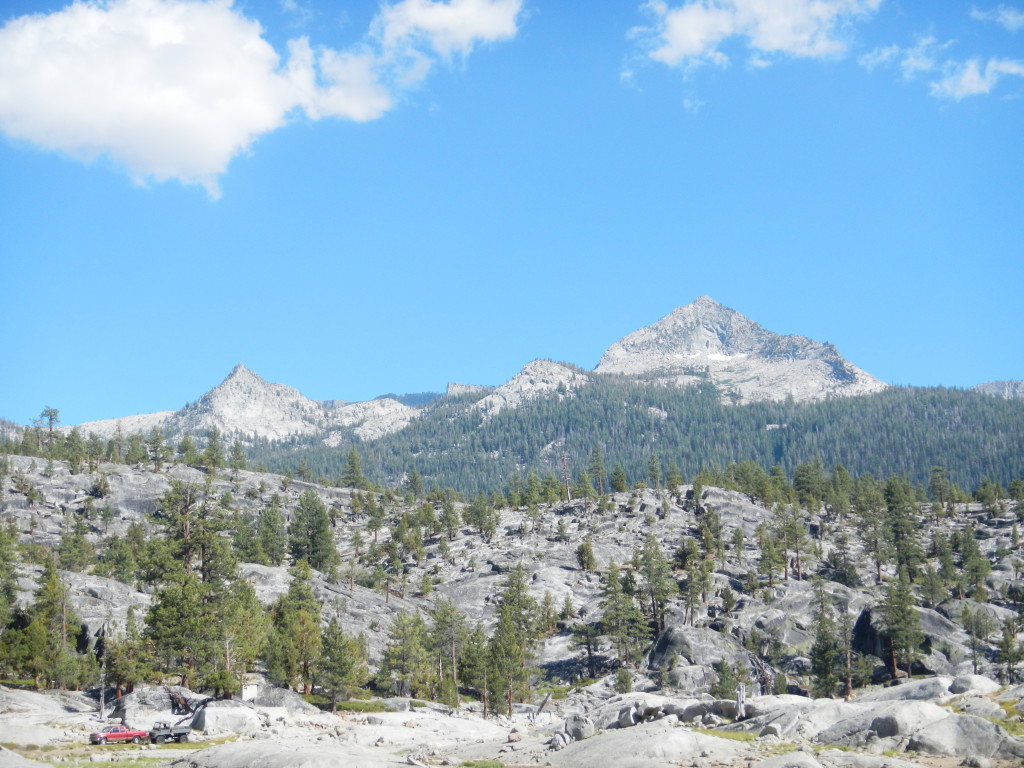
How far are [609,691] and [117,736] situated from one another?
73.7 meters

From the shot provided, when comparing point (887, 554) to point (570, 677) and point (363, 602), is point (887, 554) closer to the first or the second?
point (570, 677)

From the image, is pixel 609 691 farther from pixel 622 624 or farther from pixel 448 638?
pixel 448 638

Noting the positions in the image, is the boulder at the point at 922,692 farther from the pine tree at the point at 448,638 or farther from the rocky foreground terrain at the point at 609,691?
the pine tree at the point at 448,638

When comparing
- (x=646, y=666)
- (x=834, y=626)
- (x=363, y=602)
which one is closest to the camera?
(x=834, y=626)

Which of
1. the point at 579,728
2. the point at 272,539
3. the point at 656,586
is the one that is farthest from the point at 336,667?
the point at 272,539

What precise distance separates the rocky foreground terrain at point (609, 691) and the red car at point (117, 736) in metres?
1.18

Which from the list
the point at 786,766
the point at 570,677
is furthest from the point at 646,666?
the point at 786,766

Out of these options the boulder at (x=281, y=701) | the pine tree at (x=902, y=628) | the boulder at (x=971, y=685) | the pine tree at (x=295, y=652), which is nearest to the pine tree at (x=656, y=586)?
the pine tree at (x=902, y=628)

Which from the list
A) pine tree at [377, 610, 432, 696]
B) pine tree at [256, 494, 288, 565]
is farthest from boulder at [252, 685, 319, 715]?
pine tree at [256, 494, 288, 565]

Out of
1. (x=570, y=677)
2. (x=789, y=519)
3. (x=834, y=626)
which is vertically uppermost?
(x=789, y=519)

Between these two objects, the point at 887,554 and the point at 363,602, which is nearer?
the point at 363,602

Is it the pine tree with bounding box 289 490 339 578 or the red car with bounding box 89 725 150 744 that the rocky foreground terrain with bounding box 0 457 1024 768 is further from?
the pine tree with bounding box 289 490 339 578

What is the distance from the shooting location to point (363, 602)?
138 m

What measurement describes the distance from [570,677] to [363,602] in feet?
124
